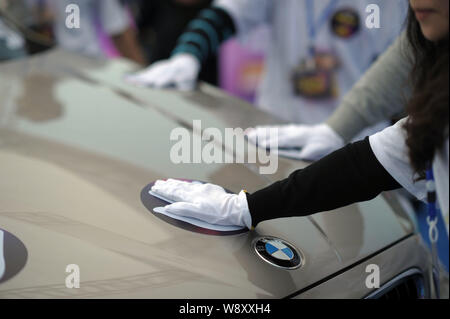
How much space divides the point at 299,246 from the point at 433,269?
43 cm

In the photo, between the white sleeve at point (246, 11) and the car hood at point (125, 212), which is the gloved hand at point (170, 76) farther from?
the white sleeve at point (246, 11)

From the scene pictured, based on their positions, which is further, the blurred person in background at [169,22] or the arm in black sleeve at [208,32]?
the blurred person in background at [169,22]

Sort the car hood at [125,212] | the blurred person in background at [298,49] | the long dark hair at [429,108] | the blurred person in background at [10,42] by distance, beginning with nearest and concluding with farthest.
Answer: the long dark hair at [429,108], the car hood at [125,212], the blurred person in background at [10,42], the blurred person in background at [298,49]

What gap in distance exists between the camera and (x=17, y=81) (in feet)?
5.78

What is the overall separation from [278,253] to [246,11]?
1.39 meters

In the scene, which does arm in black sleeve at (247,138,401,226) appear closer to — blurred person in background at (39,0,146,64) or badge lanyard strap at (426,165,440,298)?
badge lanyard strap at (426,165,440,298)

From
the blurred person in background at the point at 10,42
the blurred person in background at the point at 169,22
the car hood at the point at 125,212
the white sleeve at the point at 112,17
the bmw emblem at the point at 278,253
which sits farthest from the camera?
the blurred person in background at the point at 169,22

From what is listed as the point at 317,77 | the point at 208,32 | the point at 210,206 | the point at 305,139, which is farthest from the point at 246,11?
the point at 210,206

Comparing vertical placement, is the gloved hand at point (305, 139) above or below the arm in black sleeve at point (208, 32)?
below

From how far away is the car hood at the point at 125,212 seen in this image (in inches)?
38.8

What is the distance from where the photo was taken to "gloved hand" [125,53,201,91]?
6.40 feet

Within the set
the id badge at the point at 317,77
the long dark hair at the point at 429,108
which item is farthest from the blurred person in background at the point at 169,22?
the long dark hair at the point at 429,108

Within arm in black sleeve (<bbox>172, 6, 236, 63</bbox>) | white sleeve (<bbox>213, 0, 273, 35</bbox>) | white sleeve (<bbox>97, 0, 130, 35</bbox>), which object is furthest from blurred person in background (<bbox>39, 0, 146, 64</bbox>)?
white sleeve (<bbox>213, 0, 273, 35</bbox>)

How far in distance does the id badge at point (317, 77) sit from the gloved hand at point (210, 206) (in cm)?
113
